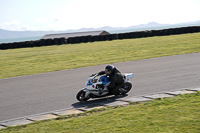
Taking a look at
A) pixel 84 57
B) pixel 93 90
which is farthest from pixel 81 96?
pixel 84 57

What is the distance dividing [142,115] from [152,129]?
1.04m

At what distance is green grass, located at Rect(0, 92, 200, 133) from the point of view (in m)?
5.40

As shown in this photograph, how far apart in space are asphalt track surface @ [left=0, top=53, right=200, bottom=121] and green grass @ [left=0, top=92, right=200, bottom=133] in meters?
1.33

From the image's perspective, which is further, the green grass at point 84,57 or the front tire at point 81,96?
the green grass at point 84,57

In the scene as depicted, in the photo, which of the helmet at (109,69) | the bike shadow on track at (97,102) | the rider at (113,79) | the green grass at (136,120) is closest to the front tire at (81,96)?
the bike shadow on track at (97,102)

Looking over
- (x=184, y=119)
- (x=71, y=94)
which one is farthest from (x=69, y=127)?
(x=71, y=94)

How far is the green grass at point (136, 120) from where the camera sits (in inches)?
213

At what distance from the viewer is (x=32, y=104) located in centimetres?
852

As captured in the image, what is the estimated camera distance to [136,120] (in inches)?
235

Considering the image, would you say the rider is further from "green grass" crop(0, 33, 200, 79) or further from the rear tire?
"green grass" crop(0, 33, 200, 79)

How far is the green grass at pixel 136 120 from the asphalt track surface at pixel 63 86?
133 cm

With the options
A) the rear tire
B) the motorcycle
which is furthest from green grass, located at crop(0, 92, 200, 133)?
the rear tire

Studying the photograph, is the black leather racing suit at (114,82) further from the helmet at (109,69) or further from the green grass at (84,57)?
the green grass at (84,57)

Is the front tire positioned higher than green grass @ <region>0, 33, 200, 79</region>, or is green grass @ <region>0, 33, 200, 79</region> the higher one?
green grass @ <region>0, 33, 200, 79</region>
